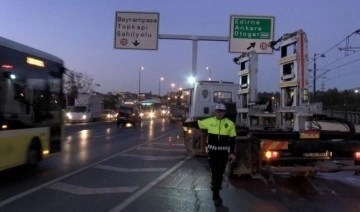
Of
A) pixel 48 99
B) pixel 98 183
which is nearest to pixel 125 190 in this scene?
pixel 98 183

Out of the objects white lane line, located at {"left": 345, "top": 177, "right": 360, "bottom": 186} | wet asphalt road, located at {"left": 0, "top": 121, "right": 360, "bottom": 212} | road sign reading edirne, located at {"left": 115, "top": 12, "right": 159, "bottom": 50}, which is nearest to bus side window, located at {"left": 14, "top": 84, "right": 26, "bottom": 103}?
wet asphalt road, located at {"left": 0, "top": 121, "right": 360, "bottom": 212}

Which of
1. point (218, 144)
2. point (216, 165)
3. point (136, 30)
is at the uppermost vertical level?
point (136, 30)

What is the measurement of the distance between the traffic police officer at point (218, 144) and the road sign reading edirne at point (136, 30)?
19.1 m

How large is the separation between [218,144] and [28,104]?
16.8 feet

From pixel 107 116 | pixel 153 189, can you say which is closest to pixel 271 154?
pixel 153 189

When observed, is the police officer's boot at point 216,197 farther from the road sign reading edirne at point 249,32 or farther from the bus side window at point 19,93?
the road sign reading edirne at point 249,32

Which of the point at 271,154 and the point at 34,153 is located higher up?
the point at 271,154

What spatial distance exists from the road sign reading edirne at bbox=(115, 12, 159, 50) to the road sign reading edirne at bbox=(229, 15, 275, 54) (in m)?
4.02

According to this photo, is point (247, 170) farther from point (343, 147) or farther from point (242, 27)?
point (242, 27)

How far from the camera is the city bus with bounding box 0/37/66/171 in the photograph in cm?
1158

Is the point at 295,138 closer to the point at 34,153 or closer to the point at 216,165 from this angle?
the point at 216,165

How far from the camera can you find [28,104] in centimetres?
1275

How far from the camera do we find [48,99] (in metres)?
Result: 14.0

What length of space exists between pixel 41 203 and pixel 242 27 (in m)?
21.1
